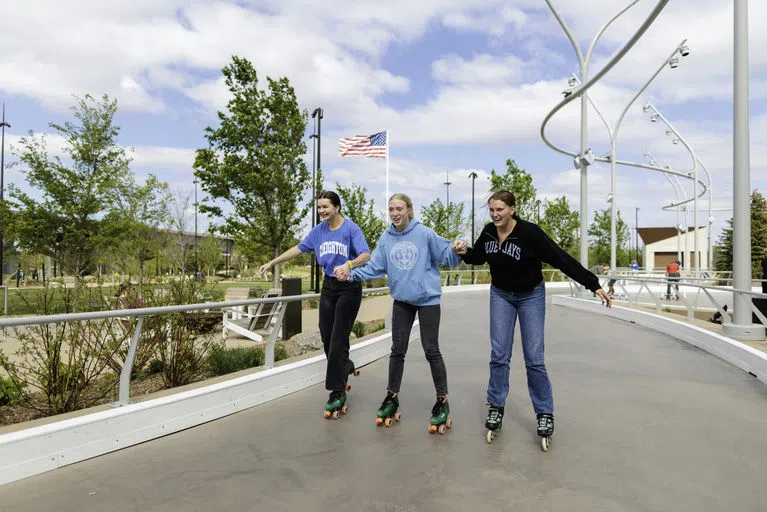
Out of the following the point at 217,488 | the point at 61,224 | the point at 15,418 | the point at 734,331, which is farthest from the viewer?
the point at 61,224

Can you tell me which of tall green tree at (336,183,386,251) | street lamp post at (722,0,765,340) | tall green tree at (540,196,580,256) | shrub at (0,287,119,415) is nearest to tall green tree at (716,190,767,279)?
tall green tree at (540,196,580,256)

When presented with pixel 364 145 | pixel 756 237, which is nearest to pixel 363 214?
pixel 364 145

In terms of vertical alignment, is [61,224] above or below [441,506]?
above

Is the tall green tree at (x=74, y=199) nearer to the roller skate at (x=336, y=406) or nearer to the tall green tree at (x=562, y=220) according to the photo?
the roller skate at (x=336, y=406)

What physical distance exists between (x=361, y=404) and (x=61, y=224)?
1747 centimetres

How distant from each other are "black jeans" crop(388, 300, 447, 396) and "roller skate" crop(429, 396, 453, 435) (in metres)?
0.09

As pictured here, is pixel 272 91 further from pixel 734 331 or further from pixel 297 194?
pixel 734 331

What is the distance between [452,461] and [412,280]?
1426 millimetres

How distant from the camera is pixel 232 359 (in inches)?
282

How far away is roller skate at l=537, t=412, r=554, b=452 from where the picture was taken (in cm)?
432

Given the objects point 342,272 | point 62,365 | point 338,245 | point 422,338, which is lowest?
point 62,365

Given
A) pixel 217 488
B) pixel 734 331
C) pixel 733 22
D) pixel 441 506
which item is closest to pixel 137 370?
pixel 217 488

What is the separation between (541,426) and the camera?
4.43 meters

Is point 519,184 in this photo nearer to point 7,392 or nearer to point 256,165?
point 256,165
